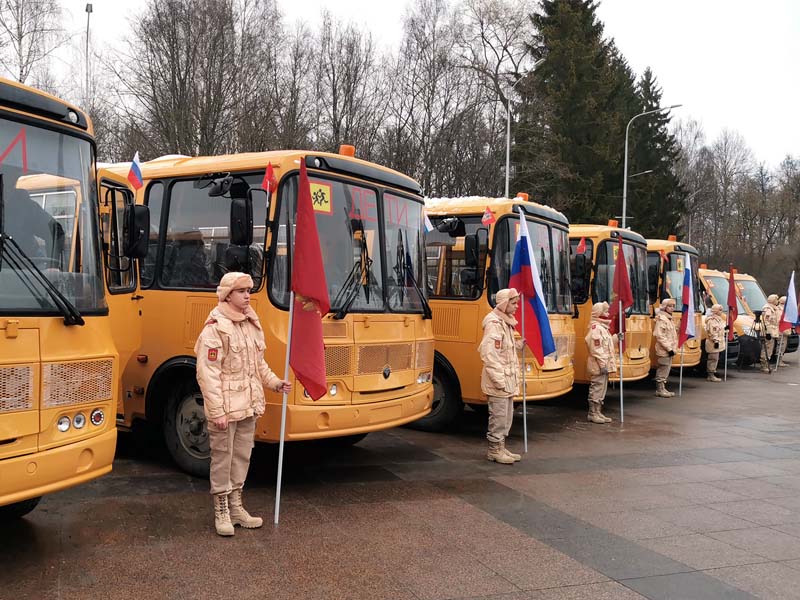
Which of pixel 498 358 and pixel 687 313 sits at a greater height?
pixel 687 313

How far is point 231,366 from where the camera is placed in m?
5.49

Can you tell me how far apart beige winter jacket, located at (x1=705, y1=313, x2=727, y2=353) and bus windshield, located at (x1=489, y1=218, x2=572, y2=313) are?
808 cm

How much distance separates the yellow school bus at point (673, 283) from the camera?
15227 millimetres

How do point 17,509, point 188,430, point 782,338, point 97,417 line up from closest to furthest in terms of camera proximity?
point 97,417 → point 17,509 → point 188,430 → point 782,338

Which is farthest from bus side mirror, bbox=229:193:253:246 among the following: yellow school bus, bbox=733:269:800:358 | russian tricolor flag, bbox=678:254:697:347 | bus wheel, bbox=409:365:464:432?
yellow school bus, bbox=733:269:800:358

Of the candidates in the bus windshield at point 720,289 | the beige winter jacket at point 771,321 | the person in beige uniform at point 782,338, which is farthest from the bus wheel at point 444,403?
the beige winter jacket at point 771,321

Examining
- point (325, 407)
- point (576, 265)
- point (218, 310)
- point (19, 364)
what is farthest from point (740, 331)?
point (19, 364)

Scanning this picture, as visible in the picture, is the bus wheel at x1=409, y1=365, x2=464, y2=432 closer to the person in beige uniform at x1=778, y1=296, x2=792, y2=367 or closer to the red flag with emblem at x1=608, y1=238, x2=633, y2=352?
the red flag with emblem at x1=608, y1=238, x2=633, y2=352

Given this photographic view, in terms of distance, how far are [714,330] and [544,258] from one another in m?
9.00

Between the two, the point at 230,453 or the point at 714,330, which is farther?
the point at 714,330

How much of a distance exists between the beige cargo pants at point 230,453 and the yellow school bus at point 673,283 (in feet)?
36.5

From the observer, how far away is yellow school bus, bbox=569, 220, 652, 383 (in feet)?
40.0

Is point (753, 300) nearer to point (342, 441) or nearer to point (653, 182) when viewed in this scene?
point (342, 441)

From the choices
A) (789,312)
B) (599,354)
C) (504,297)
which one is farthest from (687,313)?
(504,297)
